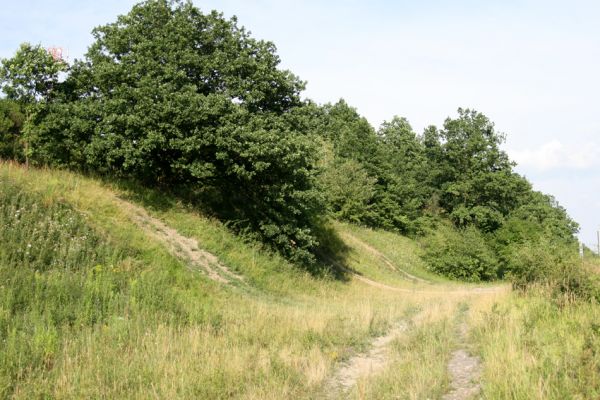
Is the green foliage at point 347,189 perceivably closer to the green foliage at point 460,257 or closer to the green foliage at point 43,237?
the green foliage at point 460,257


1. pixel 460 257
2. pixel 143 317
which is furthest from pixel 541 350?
pixel 460 257

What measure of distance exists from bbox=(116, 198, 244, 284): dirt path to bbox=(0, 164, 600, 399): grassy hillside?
0.84 m

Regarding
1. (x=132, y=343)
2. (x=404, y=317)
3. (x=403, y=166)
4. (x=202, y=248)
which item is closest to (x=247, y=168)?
(x=202, y=248)

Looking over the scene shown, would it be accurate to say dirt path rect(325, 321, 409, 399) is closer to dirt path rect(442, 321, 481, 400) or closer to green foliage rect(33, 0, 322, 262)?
dirt path rect(442, 321, 481, 400)

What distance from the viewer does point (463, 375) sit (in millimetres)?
6469

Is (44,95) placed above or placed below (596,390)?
above

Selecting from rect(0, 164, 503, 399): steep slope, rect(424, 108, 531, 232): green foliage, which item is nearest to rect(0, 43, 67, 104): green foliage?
rect(0, 164, 503, 399): steep slope

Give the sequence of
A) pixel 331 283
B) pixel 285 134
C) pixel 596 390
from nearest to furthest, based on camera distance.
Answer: pixel 596 390 → pixel 285 134 → pixel 331 283

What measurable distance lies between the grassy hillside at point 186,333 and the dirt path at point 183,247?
84 cm

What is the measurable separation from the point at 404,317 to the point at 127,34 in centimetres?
1706

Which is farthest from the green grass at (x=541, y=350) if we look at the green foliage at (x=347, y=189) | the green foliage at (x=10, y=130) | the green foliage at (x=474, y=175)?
the green foliage at (x=474, y=175)

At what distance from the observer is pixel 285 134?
782 inches

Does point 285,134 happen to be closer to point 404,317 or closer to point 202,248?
point 202,248

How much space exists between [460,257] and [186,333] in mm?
39282
